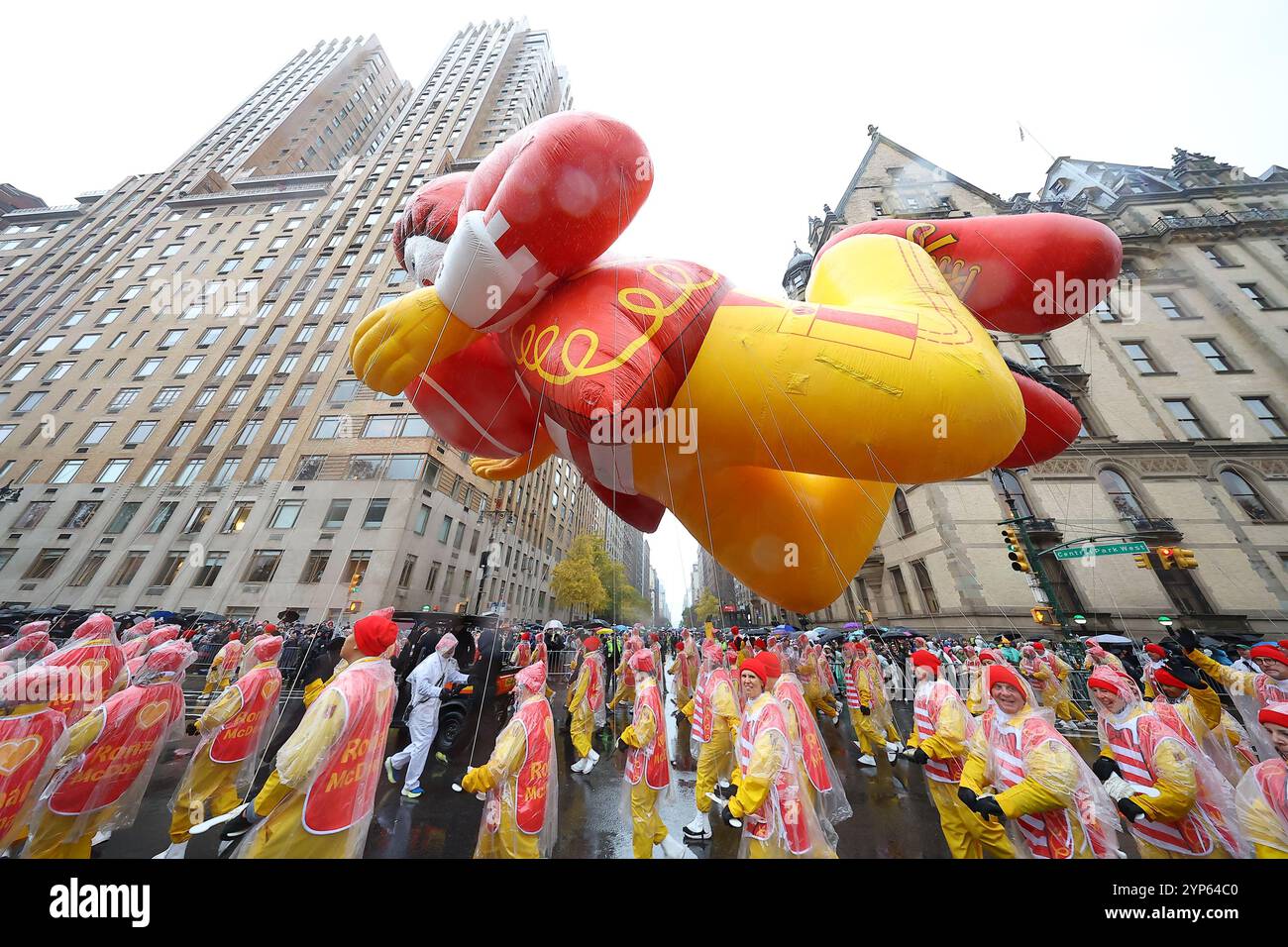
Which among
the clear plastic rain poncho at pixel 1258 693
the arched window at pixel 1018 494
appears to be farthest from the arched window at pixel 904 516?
the clear plastic rain poncho at pixel 1258 693

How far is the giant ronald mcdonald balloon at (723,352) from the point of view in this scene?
5.16 ft

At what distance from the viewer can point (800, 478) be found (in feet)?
7.81

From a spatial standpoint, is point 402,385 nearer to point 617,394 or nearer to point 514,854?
point 617,394

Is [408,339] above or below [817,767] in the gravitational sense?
above

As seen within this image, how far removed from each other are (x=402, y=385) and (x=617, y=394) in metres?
1.34

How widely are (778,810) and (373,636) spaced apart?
291 centimetres

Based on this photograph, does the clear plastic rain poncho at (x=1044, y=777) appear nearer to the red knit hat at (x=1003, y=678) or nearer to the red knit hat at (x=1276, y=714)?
the red knit hat at (x=1003, y=678)

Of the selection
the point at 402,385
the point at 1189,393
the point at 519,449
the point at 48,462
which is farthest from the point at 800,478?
the point at 48,462

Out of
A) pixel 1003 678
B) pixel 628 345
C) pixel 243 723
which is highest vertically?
pixel 628 345

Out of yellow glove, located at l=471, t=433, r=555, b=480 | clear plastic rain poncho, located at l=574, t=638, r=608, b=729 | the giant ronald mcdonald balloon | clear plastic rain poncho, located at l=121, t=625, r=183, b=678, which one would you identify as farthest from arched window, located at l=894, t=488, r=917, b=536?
clear plastic rain poncho, located at l=121, t=625, r=183, b=678

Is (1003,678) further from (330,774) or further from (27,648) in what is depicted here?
(27,648)

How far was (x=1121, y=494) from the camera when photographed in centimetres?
1429

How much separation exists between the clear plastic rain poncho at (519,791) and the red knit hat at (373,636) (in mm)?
1000

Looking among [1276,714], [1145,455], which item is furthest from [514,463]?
[1145,455]
